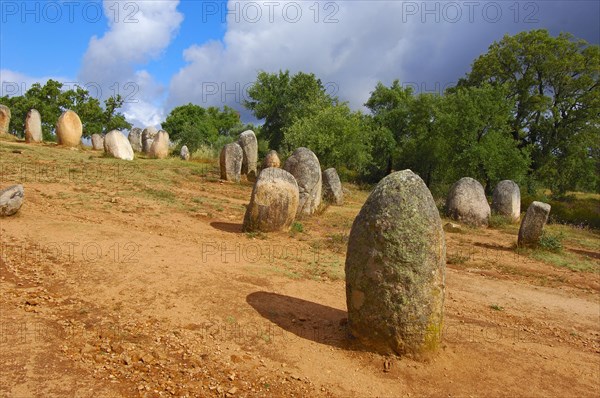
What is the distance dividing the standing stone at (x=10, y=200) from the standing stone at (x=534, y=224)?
42.7 ft

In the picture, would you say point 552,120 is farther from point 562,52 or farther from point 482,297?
point 482,297

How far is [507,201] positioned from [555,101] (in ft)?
47.9

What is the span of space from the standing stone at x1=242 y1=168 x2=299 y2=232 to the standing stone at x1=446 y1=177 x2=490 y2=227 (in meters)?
8.75

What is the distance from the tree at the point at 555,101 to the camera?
28141mm

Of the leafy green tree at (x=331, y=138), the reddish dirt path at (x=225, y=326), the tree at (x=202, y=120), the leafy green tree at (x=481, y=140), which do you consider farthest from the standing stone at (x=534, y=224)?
the tree at (x=202, y=120)

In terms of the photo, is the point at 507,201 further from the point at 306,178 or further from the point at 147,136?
the point at 147,136

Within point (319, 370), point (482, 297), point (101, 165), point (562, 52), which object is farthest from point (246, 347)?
point (562, 52)

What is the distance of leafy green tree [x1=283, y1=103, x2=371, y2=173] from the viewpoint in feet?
84.2

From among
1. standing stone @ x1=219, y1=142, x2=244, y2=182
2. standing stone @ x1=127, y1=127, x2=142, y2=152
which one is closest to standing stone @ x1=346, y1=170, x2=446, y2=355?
standing stone @ x1=219, y1=142, x2=244, y2=182

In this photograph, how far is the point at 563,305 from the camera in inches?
318

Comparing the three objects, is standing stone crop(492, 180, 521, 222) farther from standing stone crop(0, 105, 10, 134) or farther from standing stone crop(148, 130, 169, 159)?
standing stone crop(0, 105, 10, 134)

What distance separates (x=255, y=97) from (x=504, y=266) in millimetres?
28882

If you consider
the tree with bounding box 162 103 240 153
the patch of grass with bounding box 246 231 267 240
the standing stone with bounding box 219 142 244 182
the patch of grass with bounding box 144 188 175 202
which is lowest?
the patch of grass with bounding box 246 231 267 240

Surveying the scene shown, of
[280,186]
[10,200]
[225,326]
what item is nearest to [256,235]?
[280,186]
